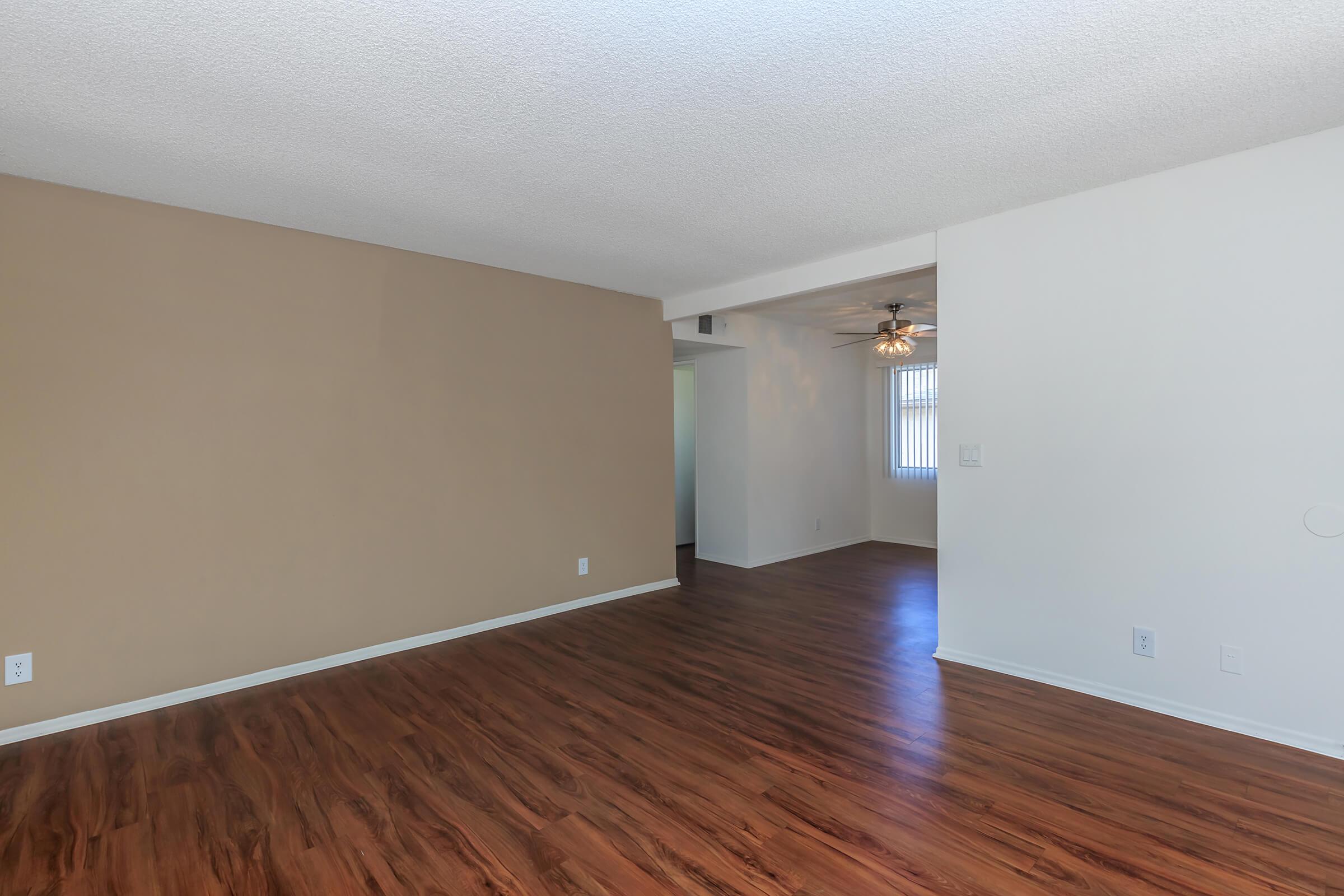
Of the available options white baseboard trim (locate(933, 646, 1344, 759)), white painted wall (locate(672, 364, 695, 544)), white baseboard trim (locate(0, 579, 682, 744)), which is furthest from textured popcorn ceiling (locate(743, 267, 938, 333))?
white baseboard trim (locate(0, 579, 682, 744))

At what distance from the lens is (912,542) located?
24.7 feet

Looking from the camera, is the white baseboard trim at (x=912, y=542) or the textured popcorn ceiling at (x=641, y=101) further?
the white baseboard trim at (x=912, y=542)

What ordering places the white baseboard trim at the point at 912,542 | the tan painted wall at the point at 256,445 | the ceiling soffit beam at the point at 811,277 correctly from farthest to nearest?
the white baseboard trim at the point at 912,542 → the ceiling soffit beam at the point at 811,277 → the tan painted wall at the point at 256,445

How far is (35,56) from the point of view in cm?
197

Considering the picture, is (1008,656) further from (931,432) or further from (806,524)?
(931,432)

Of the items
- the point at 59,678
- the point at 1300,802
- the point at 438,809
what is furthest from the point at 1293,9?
the point at 59,678

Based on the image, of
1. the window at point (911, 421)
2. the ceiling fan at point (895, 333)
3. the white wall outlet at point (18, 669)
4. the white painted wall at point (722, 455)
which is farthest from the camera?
the window at point (911, 421)

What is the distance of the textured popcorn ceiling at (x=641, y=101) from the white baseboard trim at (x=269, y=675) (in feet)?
8.04

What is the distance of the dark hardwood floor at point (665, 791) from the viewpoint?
190 centimetres

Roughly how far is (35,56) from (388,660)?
10.1 ft

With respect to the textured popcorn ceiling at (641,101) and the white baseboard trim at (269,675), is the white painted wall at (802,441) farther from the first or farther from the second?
the textured popcorn ceiling at (641,101)

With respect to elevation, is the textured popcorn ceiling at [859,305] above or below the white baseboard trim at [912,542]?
above

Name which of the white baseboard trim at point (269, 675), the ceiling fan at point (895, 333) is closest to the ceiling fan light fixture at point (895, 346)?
the ceiling fan at point (895, 333)

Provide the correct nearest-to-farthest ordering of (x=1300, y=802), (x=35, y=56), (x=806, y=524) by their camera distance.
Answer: (x=35, y=56), (x=1300, y=802), (x=806, y=524)
